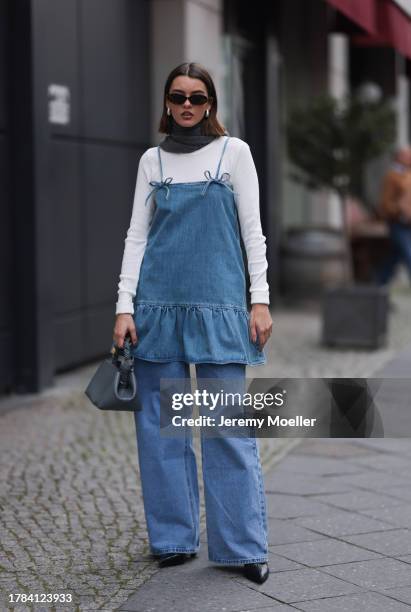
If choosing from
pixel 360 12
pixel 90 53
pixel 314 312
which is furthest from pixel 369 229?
pixel 90 53

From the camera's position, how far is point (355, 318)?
30.6 feet

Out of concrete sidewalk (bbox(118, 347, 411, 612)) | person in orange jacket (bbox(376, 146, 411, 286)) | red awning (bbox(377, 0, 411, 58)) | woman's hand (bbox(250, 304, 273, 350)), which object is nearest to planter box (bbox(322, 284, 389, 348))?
person in orange jacket (bbox(376, 146, 411, 286))

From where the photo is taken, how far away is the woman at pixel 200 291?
3740 millimetres

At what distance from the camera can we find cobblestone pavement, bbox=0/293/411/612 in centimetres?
384

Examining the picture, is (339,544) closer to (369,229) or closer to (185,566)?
(185,566)

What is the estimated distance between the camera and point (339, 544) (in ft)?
13.9

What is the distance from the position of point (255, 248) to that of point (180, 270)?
26cm

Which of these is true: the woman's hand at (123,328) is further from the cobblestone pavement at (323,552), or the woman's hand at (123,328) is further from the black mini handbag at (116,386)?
the cobblestone pavement at (323,552)

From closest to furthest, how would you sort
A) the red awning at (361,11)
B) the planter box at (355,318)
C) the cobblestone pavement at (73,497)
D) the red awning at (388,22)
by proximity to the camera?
the cobblestone pavement at (73,497) < the planter box at (355,318) < the red awning at (361,11) < the red awning at (388,22)

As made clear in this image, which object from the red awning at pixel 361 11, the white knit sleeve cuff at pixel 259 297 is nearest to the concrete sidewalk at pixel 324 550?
the white knit sleeve cuff at pixel 259 297

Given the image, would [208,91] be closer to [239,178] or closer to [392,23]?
[239,178]

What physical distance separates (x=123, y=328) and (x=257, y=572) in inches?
36.4

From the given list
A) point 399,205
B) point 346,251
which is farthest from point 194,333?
point 346,251

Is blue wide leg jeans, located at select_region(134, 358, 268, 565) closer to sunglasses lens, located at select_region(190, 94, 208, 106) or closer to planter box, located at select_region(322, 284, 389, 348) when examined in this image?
sunglasses lens, located at select_region(190, 94, 208, 106)
